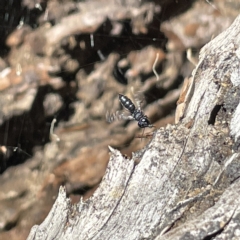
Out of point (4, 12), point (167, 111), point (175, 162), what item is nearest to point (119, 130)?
point (167, 111)

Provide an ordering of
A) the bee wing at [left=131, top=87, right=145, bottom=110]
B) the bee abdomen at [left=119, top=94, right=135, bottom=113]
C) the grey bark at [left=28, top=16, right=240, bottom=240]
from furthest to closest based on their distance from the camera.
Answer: the bee wing at [left=131, top=87, right=145, bottom=110]
the bee abdomen at [left=119, top=94, right=135, bottom=113]
the grey bark at [left=28, top=16, right=240, bottom=240]

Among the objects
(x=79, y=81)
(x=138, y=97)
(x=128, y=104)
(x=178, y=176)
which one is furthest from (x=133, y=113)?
(x=178, y=176)

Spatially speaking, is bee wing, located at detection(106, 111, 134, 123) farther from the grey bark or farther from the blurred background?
the grey bark

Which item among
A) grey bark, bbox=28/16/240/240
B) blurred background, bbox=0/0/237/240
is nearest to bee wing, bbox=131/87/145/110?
blurred background, bbox=0/0/237/240

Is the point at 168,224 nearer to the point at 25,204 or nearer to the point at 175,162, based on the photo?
the point at 175,162

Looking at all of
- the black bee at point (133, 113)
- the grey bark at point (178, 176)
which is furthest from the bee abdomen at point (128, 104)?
the grey bark at point (178, 176)

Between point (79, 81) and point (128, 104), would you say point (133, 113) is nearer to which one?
point (128, 104)

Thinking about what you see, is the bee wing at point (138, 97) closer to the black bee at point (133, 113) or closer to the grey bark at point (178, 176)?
the black bee at point (133, 113)
